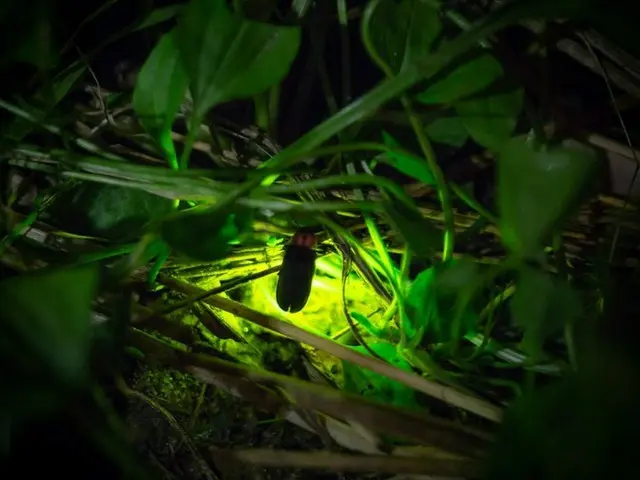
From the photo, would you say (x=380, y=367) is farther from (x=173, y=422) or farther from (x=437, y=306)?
(x=173, y=422)

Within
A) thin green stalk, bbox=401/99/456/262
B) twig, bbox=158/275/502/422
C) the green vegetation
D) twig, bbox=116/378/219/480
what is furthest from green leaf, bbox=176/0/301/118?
twig, bbox=116/378/219/480

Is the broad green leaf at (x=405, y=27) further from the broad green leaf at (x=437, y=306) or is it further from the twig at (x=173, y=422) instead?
the twig at (x=173, y=422)

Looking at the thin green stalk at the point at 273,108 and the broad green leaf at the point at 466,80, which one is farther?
the thin green stalk at the point at 273,108

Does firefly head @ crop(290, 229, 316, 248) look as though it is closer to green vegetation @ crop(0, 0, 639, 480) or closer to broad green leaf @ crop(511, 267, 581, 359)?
green vegetation @ crop(0, 0, 639, 480)

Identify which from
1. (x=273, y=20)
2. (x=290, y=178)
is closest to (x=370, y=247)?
(x=290, y=178)

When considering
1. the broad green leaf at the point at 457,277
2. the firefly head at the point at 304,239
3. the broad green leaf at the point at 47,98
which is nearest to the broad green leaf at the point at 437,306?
the broad green leaf at the point at 457,277

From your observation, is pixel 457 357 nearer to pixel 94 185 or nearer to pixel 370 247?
pixel 370 247
